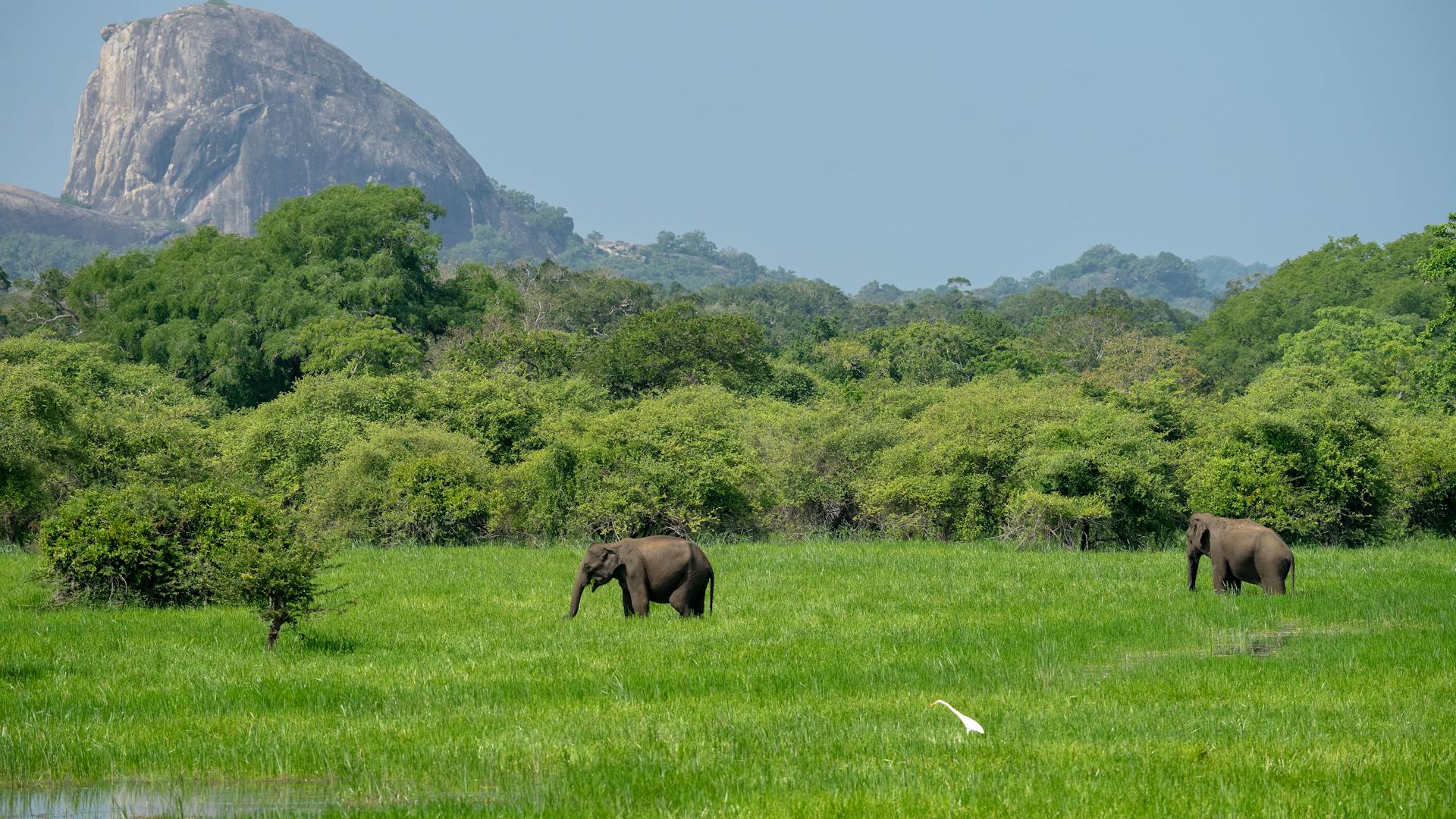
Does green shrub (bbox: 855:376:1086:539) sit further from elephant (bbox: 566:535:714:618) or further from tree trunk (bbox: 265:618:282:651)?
tree trunk (bbox: 265:618:282:651)

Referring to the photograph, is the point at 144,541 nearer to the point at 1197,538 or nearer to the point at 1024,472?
the point at 1197,538

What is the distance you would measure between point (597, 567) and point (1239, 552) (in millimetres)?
10570

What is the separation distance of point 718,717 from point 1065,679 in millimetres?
4431

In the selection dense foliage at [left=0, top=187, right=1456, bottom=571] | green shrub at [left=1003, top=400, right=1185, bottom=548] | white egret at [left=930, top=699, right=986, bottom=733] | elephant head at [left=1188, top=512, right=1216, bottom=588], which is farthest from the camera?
green shrub at [left=1003, top=400, right=1185, bottom=548]

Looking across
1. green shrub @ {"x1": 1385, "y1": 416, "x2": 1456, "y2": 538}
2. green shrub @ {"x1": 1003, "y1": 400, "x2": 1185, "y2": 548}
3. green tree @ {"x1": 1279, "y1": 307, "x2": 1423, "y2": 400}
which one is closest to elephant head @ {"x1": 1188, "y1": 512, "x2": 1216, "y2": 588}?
green shrub @ {"x1": 1003, "y1": 400, "x2": 1185, "y2": 548}

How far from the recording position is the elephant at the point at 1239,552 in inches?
855

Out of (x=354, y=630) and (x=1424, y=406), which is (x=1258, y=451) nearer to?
(x=1424, y=406)

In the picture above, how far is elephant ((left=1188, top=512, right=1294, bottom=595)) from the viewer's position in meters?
21.7

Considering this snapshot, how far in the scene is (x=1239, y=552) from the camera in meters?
22.1

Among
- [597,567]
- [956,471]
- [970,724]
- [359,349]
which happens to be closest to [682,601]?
[597,567]

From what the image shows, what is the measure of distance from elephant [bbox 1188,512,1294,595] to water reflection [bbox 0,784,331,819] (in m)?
16.3

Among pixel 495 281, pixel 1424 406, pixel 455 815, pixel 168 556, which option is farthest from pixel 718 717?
pixel 495 281

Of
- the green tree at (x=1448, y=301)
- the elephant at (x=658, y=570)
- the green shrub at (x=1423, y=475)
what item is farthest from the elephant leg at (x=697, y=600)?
the green tree at (x=1448, y=301)

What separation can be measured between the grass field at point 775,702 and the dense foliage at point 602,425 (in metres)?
2.59
